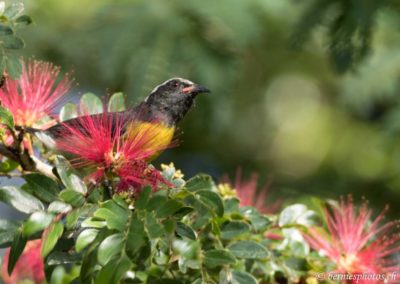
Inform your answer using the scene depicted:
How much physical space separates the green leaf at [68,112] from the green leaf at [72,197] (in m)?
0.82

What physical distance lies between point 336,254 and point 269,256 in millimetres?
376

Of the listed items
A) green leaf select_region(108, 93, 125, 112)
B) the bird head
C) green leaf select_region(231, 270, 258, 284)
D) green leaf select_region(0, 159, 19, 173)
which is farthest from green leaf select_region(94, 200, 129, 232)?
the bird head

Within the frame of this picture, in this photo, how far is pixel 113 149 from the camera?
2.92m

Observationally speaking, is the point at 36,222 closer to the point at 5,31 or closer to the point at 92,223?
the point at 92,223

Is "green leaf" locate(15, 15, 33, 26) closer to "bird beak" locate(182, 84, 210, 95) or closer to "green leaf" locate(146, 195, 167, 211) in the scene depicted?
"green leaf" locate(146, 195, 167, 211)

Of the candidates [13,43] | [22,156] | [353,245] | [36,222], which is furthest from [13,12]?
[353,245]

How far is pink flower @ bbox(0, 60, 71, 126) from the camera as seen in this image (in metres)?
3.24

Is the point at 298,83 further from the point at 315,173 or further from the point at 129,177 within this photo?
the point at 129,177

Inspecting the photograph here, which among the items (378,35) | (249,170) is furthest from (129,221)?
(378,35)

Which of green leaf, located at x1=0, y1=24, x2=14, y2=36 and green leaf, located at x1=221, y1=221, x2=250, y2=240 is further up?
green leaf, located at x1=0, y1=24, x2=14, y2=36

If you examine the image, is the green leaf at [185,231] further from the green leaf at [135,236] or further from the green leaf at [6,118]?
the green leaf at [6,118]

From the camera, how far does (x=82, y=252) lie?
2.81 meters

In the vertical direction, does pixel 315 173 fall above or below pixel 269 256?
below

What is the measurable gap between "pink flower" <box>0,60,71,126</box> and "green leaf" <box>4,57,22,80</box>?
172 millimetres
